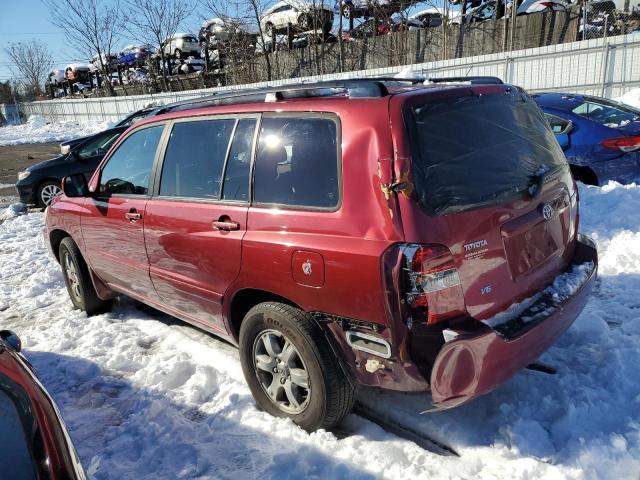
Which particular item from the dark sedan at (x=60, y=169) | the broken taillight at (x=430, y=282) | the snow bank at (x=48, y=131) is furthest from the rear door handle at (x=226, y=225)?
the snow bank at (x=48, y=131)

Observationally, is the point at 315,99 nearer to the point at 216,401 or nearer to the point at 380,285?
the point at 380,285

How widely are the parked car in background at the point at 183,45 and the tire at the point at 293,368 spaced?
31312mm

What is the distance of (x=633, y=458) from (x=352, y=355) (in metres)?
1.45

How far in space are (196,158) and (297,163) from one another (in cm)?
101

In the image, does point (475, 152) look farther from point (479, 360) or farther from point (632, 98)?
point (632, 98)

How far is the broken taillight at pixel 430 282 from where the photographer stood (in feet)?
7.36

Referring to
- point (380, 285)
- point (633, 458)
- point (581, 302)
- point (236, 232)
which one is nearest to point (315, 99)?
point (236, 232)

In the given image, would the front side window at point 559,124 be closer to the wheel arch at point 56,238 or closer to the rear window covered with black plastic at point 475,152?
→ the rear window covered with black plastic at point 475,152

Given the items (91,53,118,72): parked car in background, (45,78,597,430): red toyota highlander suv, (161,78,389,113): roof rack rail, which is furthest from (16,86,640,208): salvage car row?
(91,53,118,72): parked car in background

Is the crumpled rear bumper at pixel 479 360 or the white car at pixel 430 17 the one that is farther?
the white car at pixel 430 17

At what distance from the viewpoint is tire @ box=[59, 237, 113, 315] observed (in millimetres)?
4875

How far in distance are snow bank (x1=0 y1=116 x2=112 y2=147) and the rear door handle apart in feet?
90.9

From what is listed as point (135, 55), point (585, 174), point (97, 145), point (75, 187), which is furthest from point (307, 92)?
point (135, 55)

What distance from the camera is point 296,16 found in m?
24.3
